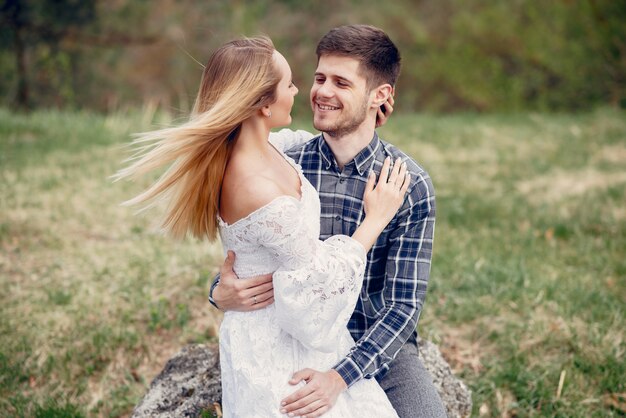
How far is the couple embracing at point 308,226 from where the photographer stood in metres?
2.37

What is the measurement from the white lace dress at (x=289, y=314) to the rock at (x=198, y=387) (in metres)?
0.52

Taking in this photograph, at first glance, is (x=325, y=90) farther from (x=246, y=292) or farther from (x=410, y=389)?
(x=410, y=389)

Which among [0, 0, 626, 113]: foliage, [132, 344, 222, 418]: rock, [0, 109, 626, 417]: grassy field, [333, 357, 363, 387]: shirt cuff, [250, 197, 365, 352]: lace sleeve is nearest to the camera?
[250, 197, 365, 352]: lace sleeve

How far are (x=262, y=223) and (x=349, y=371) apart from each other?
0.71 m

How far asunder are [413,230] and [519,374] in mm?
1628

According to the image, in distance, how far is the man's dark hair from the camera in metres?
2.81

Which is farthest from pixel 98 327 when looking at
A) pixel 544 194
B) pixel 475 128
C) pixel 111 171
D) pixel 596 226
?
pixel 475 128

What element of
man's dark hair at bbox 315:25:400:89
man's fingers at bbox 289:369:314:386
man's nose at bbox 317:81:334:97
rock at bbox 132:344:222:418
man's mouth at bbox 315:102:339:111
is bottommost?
rock at bbox 132:344:222:418

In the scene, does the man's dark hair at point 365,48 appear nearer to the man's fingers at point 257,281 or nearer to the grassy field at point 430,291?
the man's fingers at point 257,281

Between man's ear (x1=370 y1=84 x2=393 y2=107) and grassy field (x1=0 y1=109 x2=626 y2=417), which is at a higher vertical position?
man's ear (x1=370 y1=84 x2=393 y2=107)

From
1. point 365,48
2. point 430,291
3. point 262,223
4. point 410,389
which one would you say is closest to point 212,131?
point 262,223

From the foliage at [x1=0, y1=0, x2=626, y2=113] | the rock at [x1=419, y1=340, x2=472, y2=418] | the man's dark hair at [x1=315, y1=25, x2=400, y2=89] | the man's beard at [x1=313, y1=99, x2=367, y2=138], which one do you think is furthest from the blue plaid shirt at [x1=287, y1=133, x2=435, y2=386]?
the foliage at [x1=0, y1=0, x2=626, y2=113]

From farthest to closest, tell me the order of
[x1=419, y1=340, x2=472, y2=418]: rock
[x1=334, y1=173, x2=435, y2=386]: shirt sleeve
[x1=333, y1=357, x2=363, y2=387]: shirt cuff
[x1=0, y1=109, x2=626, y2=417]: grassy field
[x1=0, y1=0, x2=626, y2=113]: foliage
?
[x1=0, y1=0, x2=626, y2=113]: foliage
[x1=0, y1=109, x2=626, y2=417]: grassy field
[x1=419, y1=340, x2=472, y2=418]: rock
[x1=334, y1=173, x2=435, y2=386]: shirt sleeve
[x1=333, y1=357, x2=363, y2=387]: shirt cuff

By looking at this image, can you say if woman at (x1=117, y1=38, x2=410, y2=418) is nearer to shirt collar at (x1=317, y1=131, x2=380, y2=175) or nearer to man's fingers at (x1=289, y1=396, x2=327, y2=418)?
man's fingers at (x1=289, y1=396, x2=327, y2=418)
